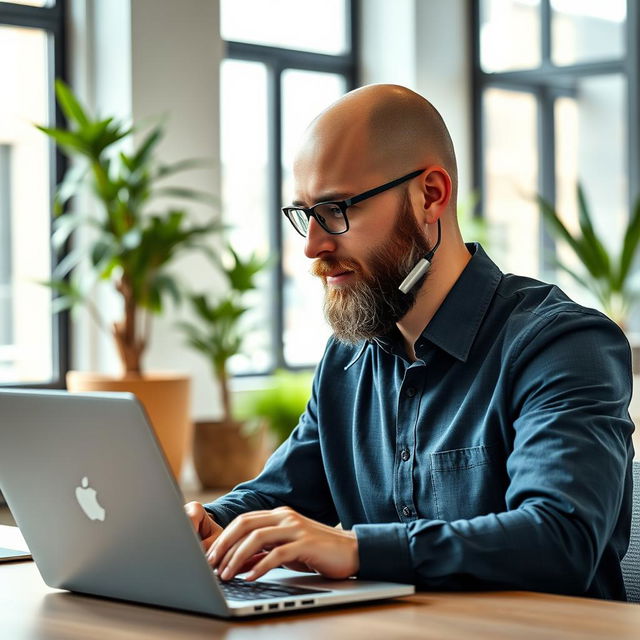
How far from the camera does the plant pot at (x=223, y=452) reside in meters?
5.92

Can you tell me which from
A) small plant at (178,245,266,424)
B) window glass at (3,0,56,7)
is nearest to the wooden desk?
small plant at (178,245,266,424)

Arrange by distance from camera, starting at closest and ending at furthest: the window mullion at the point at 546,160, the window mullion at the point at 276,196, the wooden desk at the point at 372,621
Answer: the wooden desk at the point at 372,621, the window mullion at the point at 276,196, the window mullion at the point at 546,160

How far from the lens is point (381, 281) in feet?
5.58

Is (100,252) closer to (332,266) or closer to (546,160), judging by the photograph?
(332,266)

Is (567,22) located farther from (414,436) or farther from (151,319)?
(414,436)

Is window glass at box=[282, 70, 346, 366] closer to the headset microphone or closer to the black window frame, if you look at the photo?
the black window frame

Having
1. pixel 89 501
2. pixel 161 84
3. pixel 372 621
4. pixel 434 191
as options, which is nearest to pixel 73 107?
pixel 161 84

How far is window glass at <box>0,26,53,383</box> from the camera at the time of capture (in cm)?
595

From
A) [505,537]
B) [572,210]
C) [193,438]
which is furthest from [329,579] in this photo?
[572,210]

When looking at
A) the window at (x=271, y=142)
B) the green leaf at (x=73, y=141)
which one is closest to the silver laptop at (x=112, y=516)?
the green leaf at (x=73, y=141)

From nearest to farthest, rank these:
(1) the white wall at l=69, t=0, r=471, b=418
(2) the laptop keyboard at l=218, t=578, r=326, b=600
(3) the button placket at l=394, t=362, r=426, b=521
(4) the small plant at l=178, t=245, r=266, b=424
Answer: (2) the laptop keyboard at l=218, t=578, r=326, b=600, (3) the button placket at l=394, t=362, r=426, b=521, (4) the small plant at l=178, t=245, r=266, b=424, (1) the white wall at l=69, t=0, r=471, b=418

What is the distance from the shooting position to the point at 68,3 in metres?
6.09

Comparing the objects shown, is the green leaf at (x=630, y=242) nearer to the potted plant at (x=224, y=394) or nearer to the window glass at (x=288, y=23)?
the potted plant at (x=224, y=394)

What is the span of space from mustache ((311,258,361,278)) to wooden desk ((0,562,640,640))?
505 millimetres
